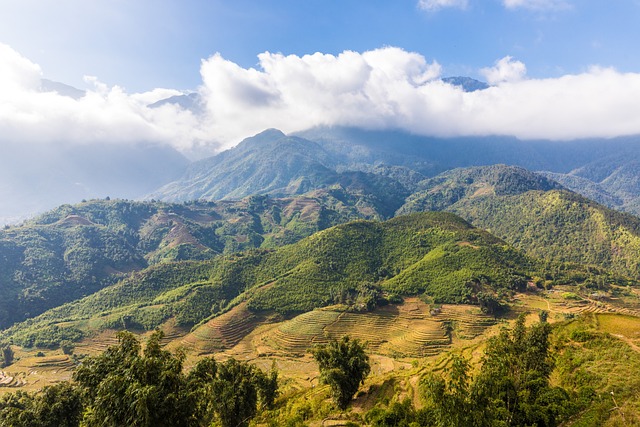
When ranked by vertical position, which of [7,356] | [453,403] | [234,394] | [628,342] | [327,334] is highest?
[453,403]

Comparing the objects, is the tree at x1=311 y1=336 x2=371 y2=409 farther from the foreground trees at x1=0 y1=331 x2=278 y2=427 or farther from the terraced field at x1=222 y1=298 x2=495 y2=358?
the terraced field at x1=222 y1=298 x2=495 y2=358

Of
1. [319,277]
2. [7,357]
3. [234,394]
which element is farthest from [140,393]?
[7,357]

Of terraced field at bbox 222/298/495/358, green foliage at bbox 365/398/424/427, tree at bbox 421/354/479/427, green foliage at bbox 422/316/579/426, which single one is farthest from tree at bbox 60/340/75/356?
tree at bbox 421/354/479/427

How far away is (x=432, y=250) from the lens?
5531 inches

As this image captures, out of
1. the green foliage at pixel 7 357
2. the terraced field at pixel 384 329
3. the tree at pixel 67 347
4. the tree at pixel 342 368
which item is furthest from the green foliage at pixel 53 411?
the green foliage at pixel 7 357

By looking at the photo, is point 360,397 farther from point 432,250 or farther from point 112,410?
point 432,250

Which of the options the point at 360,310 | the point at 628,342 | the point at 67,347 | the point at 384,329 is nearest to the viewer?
the point at 628,342

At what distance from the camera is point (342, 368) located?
4175 centimetres

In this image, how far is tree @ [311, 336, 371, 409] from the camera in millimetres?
40750

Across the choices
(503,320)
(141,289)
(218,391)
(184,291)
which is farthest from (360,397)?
(141,289)

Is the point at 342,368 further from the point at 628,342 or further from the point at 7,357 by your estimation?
the point at 7,357

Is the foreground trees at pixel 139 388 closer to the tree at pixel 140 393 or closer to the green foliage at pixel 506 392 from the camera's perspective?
the tree at pixel 140 393

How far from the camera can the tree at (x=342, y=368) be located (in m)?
40.8

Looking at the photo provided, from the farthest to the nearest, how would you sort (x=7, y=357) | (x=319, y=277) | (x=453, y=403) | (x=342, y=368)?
1. (x=319, y=277)
2. (x=7, y=357)
3. (x=342, y=368)
4. (x=453, y=403)
